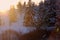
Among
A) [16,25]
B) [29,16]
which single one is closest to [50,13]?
[29,16]

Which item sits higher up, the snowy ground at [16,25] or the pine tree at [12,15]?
the pine tree at [12,15]

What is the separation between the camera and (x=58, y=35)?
1.24 meters

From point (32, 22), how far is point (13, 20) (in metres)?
0.16

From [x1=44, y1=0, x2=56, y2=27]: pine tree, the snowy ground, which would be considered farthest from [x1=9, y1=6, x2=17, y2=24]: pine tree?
[x1=44, y1=0, x2=56, y2=27]: pine tree

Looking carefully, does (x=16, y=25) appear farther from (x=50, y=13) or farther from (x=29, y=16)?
(x=50, y=13)

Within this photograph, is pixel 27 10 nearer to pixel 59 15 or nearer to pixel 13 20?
pixel 13 20

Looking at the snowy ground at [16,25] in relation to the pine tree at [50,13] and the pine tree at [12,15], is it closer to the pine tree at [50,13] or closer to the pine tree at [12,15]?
the pine tree at [12,15]

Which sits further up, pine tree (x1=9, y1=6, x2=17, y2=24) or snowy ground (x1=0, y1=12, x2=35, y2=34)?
pine tree (x1=9, y1=6, x2=17, y2=24)

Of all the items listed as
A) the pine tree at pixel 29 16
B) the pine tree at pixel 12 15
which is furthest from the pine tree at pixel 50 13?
the pine tree at pixel 12 15

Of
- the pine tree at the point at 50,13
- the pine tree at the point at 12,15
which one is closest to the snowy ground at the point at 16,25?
the pine tree at the point at 12,15

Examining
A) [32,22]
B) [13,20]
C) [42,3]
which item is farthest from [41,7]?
[13,20]

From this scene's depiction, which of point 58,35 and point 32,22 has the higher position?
point 32,22

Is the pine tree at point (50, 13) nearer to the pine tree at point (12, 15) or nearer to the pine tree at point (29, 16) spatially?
the pine tree at point (29, 16)

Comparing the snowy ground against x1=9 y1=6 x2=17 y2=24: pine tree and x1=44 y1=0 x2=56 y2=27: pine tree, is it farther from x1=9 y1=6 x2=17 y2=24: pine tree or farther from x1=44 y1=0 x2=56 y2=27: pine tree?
x1=44 y1=0 x2=56 y2=27: pine tree
